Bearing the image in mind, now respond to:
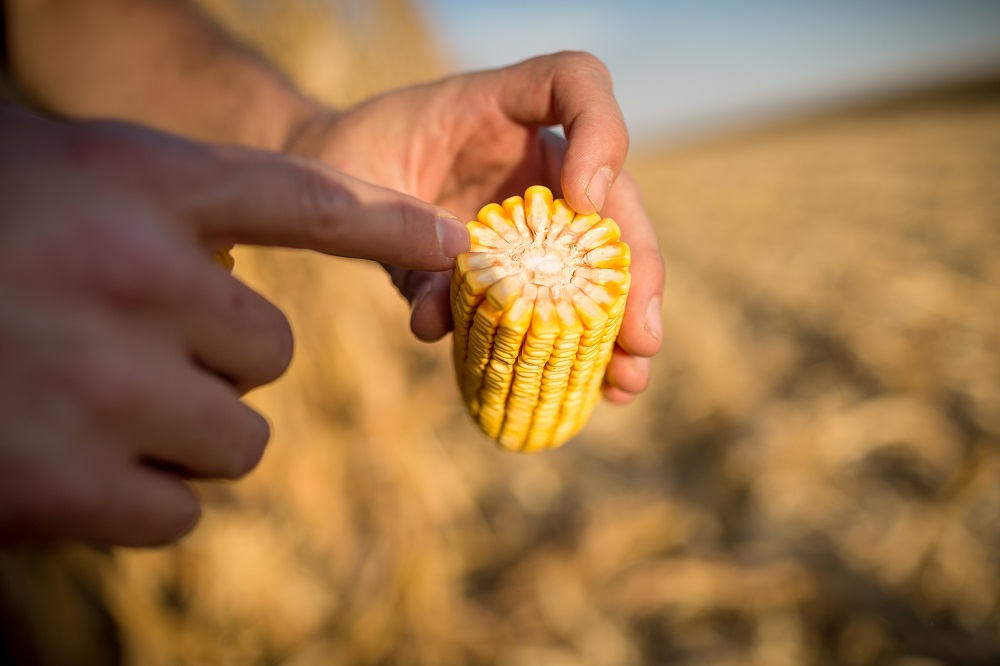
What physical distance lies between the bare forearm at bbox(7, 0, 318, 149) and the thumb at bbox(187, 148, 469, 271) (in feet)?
4.62

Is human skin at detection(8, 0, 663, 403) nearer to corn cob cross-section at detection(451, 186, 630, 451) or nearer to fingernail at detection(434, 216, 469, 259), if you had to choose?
corn cob cross-section at detection(451, 186, 630, 451)

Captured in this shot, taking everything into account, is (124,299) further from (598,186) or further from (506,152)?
(506,152)

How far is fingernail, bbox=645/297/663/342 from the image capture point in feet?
5.30

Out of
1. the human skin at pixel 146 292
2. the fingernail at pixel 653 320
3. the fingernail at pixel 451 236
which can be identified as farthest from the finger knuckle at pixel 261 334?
the fingernail at pixel 653 320

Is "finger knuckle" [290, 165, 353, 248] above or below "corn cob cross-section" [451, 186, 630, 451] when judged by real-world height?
above

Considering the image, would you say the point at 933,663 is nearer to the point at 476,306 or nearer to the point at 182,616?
the point at 476,306

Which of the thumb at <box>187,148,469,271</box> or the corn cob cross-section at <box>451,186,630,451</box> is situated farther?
the corn cob cross-section at <box>451,186,630,451</box>

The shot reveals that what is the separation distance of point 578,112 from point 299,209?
2.87 feet

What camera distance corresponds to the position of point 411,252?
111cm

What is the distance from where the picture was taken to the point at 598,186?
1.41 meters

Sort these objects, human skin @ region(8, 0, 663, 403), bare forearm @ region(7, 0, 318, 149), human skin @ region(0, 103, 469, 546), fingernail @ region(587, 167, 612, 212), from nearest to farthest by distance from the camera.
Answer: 1. human skin @ region(0, 103, 469, 546)
2. fingernail @ region(587, 167, 612, 212)
3. human skin @ region(8, 0, 663, 403)
4. bare forearm @ region(7, 0, 318, 149)

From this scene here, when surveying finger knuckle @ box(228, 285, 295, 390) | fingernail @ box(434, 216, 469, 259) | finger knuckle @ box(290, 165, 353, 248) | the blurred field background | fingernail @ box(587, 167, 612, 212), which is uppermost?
finger knuckle @ box(290, 165, 353, 248)

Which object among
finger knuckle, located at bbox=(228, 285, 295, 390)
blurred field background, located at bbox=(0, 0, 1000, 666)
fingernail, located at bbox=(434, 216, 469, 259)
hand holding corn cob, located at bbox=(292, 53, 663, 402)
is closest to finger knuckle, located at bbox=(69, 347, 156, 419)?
finger knuckle, located at bbox=(228, 285, 295, 390)

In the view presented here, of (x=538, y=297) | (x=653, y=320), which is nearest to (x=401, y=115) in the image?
(x=538, y=297)
